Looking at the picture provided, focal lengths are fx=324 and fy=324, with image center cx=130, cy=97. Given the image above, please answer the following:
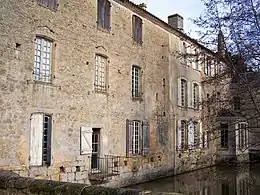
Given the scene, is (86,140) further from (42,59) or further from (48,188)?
(48,188)

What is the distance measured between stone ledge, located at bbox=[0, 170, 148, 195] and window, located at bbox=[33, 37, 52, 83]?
5664 mm

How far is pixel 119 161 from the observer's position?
48.7 ft

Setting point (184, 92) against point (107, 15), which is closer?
point (107, 15)

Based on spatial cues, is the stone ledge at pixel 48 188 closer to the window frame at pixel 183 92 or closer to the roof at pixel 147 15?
the roof at pixel 147 15

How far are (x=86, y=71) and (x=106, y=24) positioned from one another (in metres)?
2.77

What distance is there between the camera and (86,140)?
13.1 meters

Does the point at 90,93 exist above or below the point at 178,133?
above

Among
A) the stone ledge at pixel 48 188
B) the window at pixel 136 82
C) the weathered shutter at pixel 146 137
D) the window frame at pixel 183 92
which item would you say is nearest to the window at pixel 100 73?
the window at pixel 136 82

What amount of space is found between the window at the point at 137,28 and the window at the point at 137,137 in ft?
14.2

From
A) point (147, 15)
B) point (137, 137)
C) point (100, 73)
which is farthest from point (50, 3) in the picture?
point (137, 137)

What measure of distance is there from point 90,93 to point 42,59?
2687 millimetres

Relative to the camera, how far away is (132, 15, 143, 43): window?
55.0 feet

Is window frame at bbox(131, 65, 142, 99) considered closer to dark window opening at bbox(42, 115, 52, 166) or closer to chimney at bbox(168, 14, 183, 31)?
dark window opening at bbox(42, 115, 52, 166)

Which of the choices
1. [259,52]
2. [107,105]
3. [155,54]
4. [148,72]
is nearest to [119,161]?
[107,105]
